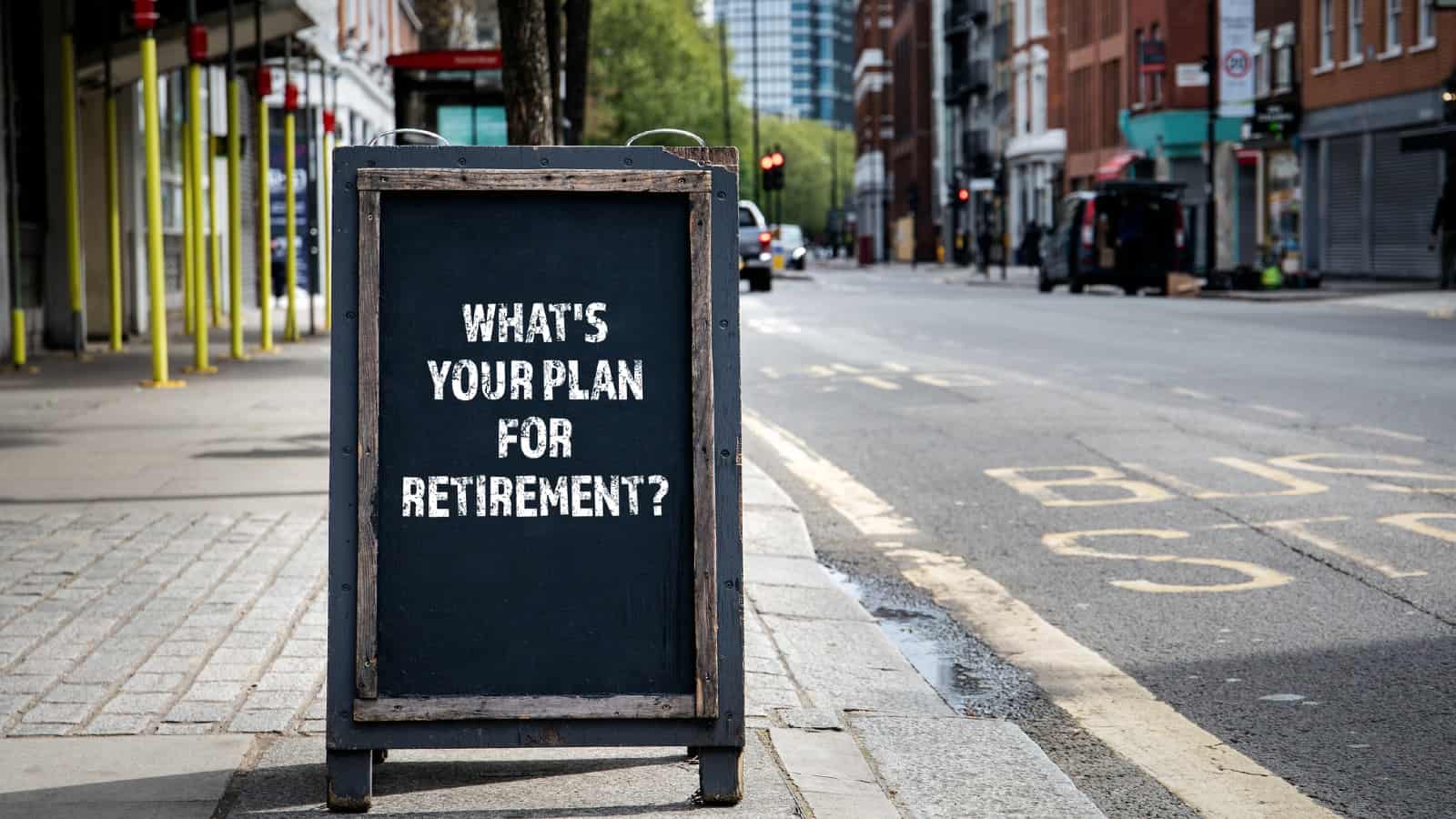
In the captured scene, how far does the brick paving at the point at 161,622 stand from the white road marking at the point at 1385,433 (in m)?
6.42

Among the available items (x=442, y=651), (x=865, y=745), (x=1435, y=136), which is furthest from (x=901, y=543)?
(x=1435, y=136)

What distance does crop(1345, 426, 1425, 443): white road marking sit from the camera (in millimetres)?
12086

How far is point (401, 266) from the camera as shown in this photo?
4422mm

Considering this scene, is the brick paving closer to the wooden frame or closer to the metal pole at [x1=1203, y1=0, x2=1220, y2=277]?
the wooden frame

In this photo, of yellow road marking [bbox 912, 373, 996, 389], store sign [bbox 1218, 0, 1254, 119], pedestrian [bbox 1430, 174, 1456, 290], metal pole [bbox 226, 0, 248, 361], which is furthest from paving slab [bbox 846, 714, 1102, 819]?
store sign [bbox 1218, 0, 1254, 119]

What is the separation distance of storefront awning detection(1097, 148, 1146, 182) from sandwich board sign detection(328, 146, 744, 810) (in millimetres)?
57708

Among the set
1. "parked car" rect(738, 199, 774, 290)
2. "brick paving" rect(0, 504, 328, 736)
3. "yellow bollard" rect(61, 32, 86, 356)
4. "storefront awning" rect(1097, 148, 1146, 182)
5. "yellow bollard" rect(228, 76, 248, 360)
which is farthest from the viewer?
"storefront awning" rect(1097, 148, 1146, 182)

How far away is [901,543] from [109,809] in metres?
4.93

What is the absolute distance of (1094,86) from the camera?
67375 millimetres

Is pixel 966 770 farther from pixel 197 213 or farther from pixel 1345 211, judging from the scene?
pixel 1345 211

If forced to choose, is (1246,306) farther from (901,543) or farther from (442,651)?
(442,651)

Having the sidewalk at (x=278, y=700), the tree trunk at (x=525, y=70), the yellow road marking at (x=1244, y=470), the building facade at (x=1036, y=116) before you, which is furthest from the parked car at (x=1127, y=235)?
the sidewalk at (x=278, y=700)

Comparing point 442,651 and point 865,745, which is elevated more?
point 442,651

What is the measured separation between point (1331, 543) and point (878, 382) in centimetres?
922
